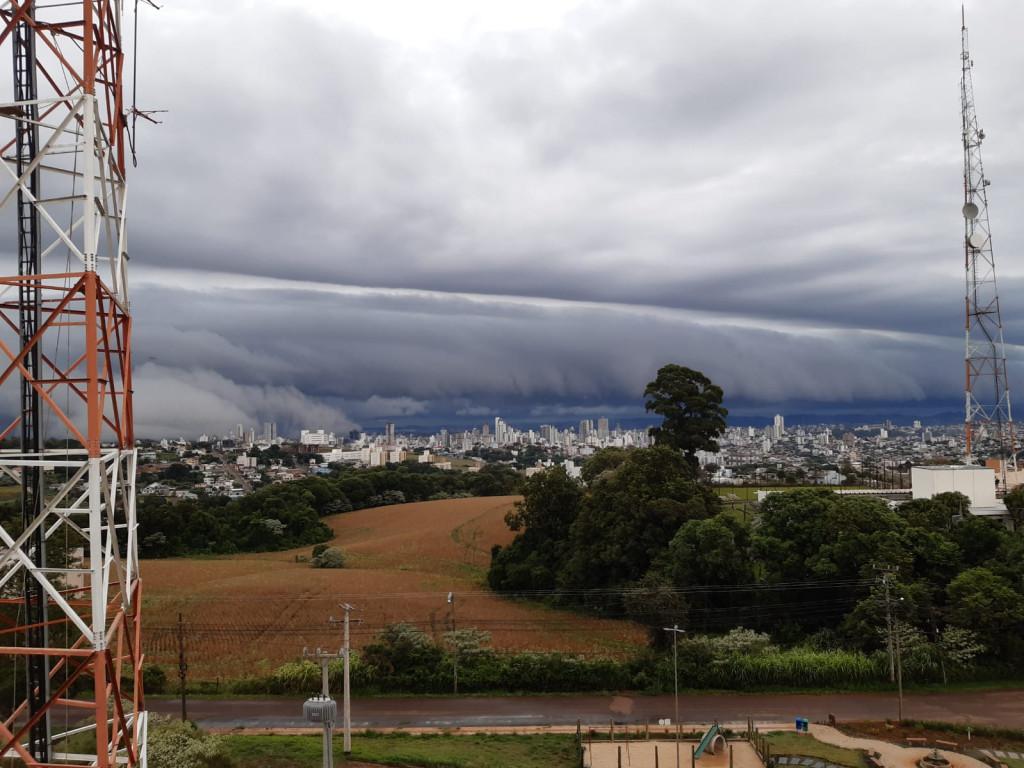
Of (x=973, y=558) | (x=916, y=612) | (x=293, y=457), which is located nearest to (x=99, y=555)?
(x=916, y=612)

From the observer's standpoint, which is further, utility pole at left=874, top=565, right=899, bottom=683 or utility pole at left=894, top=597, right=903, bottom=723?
utility pole at left=874, top=565, right=899, bottom=683

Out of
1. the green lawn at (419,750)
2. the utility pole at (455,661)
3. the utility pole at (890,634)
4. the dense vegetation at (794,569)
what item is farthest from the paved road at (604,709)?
the dense vegetation at (794,569)

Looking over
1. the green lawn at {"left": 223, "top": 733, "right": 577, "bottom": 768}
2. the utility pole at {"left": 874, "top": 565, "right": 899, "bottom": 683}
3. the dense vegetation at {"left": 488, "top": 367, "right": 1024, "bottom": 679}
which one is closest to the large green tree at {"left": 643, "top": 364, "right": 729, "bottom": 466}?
the dense vegetation at {"left": 488, "top": 367, "right": 1024, "bottom": 679}

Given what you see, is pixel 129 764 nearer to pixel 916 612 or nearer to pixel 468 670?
pixel 468 670

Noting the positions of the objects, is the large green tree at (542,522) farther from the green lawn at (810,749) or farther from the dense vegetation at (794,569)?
the green lawn at (810,749)

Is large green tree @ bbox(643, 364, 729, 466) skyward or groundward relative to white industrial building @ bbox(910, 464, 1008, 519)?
skyward

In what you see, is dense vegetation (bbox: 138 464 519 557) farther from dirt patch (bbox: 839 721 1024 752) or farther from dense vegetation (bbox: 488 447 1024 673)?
dirt patch (bbox: 839 721 1024 752)
